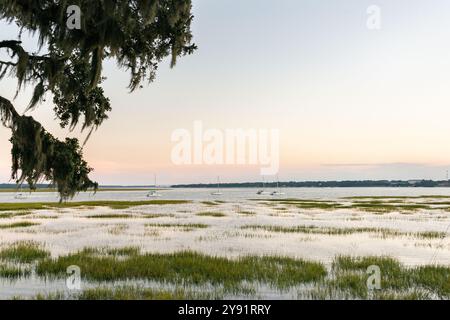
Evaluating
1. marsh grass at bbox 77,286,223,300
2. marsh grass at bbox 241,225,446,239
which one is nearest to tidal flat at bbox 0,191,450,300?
marsh grass at bbox 77,286,223,300

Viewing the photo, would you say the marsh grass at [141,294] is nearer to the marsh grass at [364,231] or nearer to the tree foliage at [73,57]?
the tree foliage at [73,57]

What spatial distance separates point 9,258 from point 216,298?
972cm

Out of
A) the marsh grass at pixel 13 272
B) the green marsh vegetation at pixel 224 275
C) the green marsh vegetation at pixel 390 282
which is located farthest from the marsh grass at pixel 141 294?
the marsh grass at pixel 13 272

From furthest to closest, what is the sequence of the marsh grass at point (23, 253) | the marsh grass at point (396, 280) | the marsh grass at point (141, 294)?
1. the marsh grass at point (23, 253)
2. the marsh grass at point (396, 280)
3. the marsh grass at point (141, 294)

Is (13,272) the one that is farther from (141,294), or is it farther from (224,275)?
(224,275)

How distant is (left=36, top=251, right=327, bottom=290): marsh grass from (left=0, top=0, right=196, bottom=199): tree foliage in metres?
3.09

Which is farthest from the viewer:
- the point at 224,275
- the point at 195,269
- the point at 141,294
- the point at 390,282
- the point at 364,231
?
the point at 364,231

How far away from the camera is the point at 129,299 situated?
31.4 ft

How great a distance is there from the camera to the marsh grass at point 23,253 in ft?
52.9

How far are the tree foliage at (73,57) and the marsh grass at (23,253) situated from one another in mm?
5827

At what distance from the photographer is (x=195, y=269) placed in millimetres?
13758

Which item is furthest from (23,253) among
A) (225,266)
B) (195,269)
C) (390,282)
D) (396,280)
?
(396,280)

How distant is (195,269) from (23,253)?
7.39 metres
